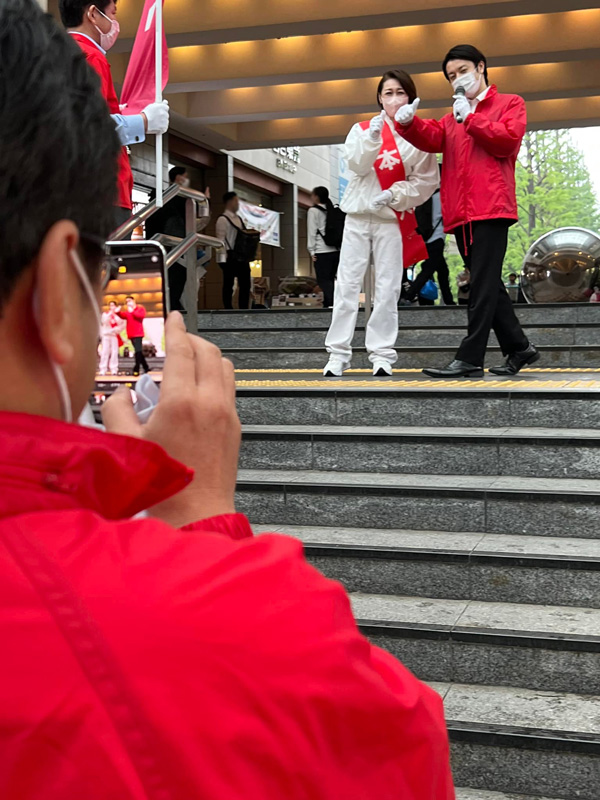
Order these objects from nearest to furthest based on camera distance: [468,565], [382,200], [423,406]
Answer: [468,565] → [423,406] → [382,200]

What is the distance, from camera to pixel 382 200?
6.25 m

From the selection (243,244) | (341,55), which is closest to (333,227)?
(243,244)

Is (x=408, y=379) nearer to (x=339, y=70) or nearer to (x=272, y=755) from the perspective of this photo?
(x=272, y=755)

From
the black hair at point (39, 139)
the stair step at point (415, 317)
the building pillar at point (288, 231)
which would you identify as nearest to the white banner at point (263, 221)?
the building pillar at point (288, 231)

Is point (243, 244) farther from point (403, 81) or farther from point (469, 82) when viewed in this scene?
point (469, 82)

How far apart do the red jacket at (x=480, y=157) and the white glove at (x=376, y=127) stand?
0.24m

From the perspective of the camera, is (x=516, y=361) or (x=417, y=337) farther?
(x=417, y=337)

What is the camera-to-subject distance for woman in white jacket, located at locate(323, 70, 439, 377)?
6.19 m

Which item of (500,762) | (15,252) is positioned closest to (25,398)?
(15,252)

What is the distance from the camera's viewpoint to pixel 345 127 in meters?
17.9

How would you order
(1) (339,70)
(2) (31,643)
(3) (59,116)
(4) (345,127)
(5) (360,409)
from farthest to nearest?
(4) (345,127) < (1) (339,70) < (5) (360,409) < (3) (59,116) < (2) (31,643)

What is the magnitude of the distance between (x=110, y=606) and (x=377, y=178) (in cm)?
610

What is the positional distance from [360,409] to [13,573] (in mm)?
4675

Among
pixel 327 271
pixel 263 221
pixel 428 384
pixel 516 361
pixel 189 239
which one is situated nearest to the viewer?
pixel 428 384
